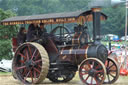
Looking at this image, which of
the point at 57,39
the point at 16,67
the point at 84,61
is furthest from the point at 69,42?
the point at 16,67

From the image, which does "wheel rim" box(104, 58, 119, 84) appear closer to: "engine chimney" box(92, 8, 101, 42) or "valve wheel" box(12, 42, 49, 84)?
"engine chimney" box(92, 8, 101, 42)

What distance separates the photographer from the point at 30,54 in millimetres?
10484

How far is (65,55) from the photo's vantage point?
33.7 feet

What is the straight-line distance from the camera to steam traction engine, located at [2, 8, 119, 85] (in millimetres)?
9602

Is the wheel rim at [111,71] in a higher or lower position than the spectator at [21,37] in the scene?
lower

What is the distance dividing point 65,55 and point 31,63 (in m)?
1.08

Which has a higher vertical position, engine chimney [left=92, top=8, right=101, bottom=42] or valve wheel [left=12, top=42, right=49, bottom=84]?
engine chimney [left=92, top=8, right=101, bottom=42]

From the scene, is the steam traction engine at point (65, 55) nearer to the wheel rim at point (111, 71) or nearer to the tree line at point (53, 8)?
the wheel rim at point (111, 71)

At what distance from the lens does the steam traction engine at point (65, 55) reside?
9.60m

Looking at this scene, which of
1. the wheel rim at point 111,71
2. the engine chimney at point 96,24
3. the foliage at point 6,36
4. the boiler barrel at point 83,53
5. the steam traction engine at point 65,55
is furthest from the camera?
the foliage at point 6,36

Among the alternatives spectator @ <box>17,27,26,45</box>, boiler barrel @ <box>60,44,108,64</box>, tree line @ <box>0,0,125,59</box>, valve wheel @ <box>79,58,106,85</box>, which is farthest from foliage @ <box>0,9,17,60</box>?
tree line @ <box>0,0,125,59</box>

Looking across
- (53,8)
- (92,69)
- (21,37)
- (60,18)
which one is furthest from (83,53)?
(53,8)

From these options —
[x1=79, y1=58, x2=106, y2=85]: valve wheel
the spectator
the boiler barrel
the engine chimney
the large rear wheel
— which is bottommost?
the large rear wheel

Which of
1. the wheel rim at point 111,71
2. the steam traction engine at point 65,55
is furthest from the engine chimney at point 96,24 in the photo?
the wheel rim at point 111,71
